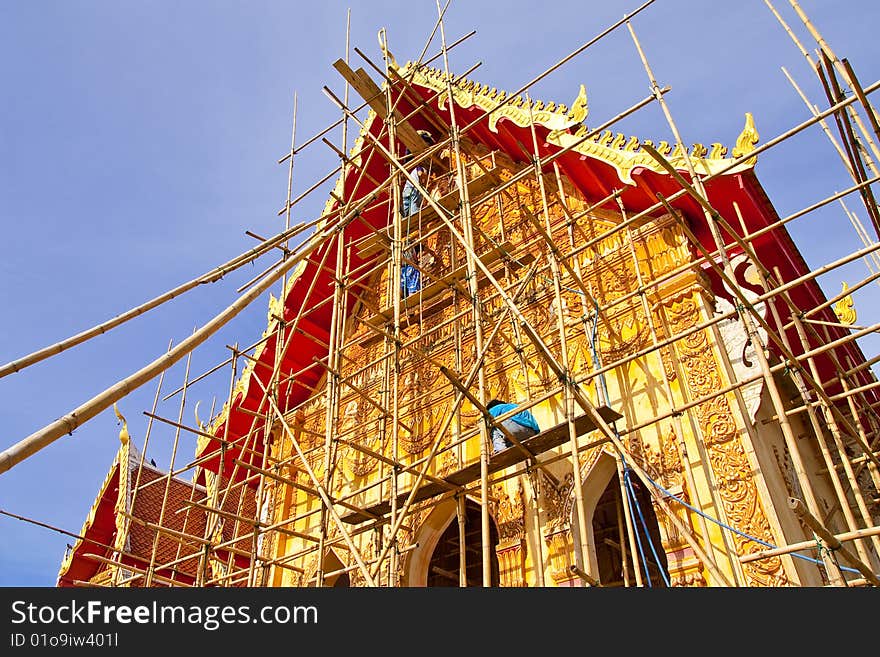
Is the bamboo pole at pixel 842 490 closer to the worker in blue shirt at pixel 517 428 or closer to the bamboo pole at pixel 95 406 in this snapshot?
the worker in blue shirt at pixel 517 428

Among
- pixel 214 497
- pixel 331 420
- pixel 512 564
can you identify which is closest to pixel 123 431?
pixel 214 497

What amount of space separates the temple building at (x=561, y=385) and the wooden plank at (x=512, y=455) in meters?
0.03

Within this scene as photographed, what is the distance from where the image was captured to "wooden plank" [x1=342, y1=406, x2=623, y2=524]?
5.21 meters

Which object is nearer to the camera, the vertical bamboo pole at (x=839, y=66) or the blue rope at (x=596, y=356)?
the vertical bamboo pole at (x=839, y=66)

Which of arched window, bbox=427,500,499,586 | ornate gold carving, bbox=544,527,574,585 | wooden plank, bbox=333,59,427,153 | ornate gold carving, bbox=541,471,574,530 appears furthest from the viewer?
wooden plank, bbox=333,59,427,153

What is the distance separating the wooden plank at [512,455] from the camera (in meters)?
5.21

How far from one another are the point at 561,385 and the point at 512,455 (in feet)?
3.01

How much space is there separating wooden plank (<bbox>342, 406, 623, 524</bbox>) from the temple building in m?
0.03

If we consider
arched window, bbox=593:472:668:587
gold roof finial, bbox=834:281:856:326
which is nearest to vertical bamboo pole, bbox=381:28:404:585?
arched window, bbox=593:472:668:587

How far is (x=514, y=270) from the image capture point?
747 cm

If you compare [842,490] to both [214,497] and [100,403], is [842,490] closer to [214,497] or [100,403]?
[100,403]

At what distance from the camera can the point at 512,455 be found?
18.2 ft

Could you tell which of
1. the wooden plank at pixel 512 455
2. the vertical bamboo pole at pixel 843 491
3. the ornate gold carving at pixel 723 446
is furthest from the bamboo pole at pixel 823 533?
the wooden plank at pixel 512 455

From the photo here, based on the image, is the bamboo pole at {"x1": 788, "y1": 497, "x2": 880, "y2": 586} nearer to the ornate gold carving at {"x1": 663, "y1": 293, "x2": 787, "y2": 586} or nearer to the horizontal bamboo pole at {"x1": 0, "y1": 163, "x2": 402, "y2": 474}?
the ornate gold carving at {"x1": 663, "y1": 293, "x2": 787, "y2": 586}
